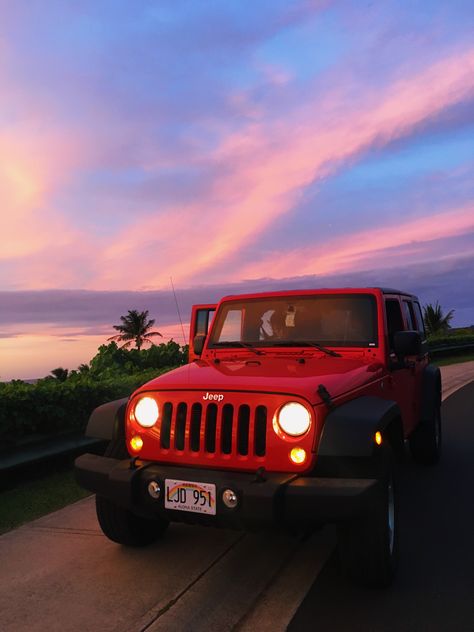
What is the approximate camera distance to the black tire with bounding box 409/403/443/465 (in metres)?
6.33

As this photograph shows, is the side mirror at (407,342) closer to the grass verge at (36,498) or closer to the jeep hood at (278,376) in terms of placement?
the jeep hood at (278,376)

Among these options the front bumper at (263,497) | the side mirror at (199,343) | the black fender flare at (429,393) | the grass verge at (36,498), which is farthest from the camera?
the black fender flare at (429,393)

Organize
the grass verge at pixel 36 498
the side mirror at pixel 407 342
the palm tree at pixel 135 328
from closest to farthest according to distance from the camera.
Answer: the side mirror at pixel 407 342 < the grass verge at pixel 36 498 < the palm tree at pixel 135 328

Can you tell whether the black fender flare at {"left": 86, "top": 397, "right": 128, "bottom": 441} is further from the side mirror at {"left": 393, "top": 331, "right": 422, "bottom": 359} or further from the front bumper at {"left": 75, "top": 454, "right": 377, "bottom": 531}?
the side mirror at {"left": 393, "top": 331, "right": 422, "bottom": 359}

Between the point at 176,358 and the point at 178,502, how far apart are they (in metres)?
7.85

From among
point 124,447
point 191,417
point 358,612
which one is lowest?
point 358,612

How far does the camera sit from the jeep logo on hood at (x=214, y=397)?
344cm

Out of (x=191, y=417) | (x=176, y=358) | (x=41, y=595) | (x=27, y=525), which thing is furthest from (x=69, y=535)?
(x=176, y=358)

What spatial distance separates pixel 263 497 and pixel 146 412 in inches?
42.1

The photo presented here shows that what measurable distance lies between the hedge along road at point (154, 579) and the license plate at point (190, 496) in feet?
1.82

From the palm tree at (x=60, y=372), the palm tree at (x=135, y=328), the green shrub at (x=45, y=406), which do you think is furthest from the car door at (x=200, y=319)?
the palm tree at (x=135, y=328)

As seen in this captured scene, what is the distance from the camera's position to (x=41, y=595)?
338 cm

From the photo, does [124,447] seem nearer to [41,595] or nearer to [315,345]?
[41,595]

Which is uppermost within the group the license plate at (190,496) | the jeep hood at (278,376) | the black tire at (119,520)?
the jeep hood at (278,376)
